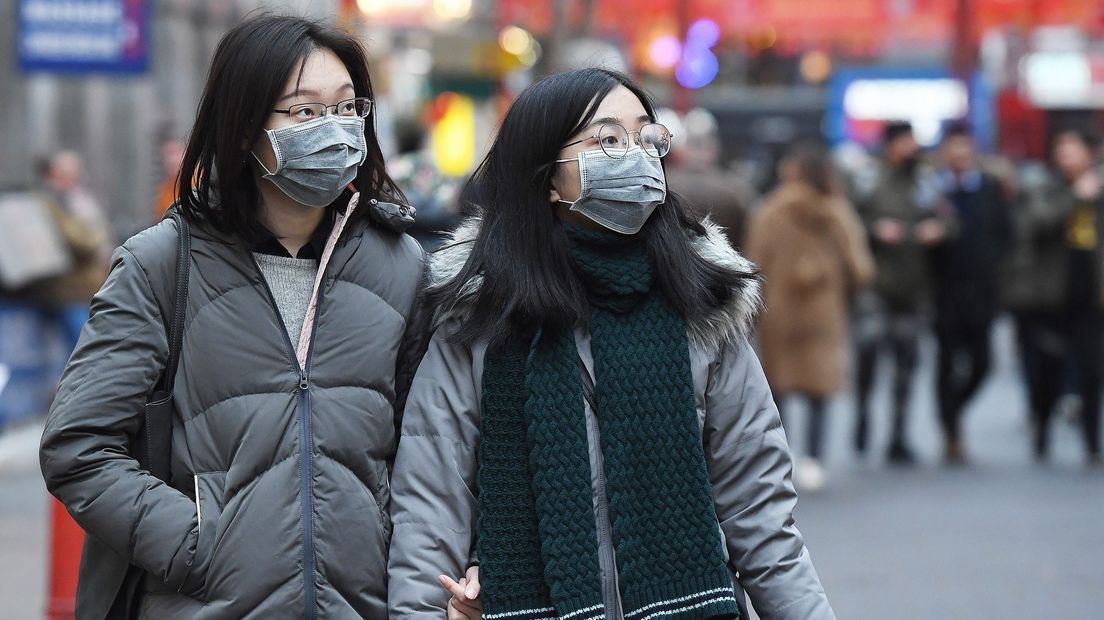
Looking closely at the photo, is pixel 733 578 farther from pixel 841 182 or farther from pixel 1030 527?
pixel 841 182

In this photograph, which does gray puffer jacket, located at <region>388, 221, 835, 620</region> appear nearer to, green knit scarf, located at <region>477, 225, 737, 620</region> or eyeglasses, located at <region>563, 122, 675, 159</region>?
green knit scarf, located at <region>477, 225, 737, 620</region>

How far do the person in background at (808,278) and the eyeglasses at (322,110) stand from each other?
257 inches

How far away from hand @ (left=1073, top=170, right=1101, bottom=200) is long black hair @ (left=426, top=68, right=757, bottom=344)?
7905 mm

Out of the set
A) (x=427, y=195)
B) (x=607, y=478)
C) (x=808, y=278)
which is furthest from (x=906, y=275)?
(x=607, y=478)

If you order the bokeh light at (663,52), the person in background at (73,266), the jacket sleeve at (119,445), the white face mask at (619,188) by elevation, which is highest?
the white face mask at (619,188)

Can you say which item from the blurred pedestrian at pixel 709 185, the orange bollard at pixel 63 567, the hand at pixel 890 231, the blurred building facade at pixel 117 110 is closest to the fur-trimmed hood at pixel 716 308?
the orange bollard at pixel 63 567

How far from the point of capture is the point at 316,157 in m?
→ 3.01

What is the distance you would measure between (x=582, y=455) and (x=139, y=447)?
2.67ft

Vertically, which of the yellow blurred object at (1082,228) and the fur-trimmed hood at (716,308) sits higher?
the fur-trimmed hood at (716,308)

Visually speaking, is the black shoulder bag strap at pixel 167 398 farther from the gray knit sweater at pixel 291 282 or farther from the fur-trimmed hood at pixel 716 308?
the fur-trimmed hood at pixel 716 308

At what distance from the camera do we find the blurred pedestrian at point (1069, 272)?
10.4 meters

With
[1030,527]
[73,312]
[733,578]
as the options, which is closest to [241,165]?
[733,578]

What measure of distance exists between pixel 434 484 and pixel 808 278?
6.83 metres

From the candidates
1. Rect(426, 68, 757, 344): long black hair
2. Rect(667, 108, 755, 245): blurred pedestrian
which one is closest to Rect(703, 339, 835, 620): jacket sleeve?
Rect(426, 68, 757, 344): long black hair
